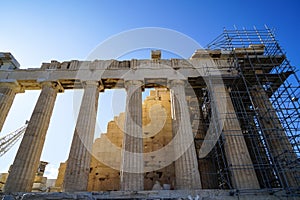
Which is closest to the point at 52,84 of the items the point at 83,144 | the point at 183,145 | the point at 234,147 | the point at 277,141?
the point at 83,144

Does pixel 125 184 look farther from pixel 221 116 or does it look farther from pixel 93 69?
pixel 93 69

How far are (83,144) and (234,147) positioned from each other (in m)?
9.47

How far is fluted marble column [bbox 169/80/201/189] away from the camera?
1253 centimetres

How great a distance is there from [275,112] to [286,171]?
395 centimetres

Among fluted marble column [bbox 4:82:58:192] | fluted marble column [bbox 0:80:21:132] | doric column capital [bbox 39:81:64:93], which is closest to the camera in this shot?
fluted marble column [bbox 4:82:58:192]

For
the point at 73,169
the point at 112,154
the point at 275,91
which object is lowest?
the point at 73,169

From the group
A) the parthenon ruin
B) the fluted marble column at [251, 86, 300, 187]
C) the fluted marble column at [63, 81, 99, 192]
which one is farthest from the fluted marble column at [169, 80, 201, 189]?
the fluted marble column at [63, 81, 99, 192]

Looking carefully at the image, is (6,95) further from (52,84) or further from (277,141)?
(277,141)

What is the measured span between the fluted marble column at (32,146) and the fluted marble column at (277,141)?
47.2 feet

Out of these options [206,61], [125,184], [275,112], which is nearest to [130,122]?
[125,184]

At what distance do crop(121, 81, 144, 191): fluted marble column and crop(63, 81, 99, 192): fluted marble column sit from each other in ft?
7.55

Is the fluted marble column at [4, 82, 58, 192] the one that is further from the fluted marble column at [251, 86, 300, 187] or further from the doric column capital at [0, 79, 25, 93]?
the fluted marble column at [251, 86, 300, 187]

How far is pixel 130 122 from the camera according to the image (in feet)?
49.1

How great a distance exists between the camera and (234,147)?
544 inches
